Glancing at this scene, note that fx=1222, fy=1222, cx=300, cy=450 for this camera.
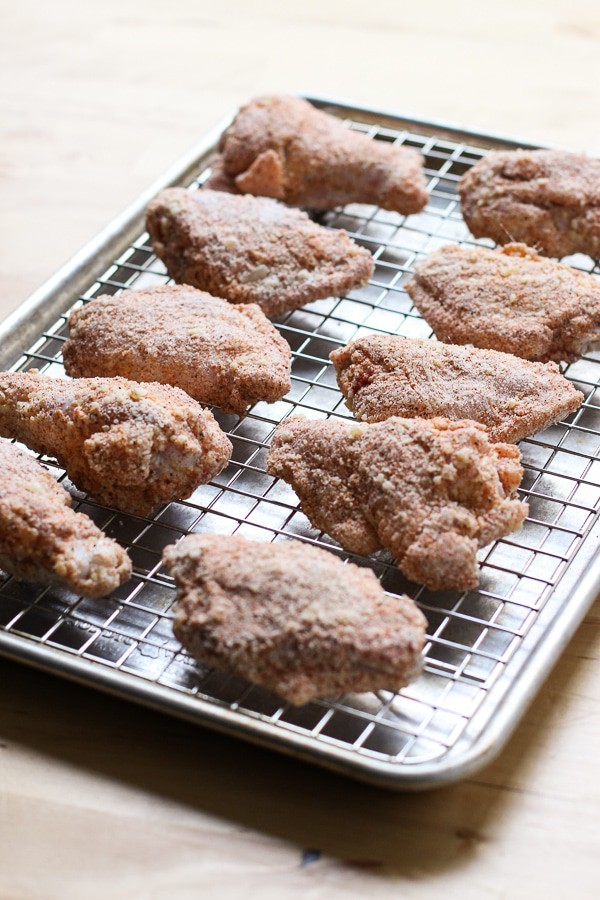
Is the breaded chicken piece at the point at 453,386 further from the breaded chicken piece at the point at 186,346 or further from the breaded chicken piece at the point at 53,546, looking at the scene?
the breaded chicken piece at the point at 53,546

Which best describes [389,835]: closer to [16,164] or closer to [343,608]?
[343,608]

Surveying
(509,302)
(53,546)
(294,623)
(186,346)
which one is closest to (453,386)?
(509,302)

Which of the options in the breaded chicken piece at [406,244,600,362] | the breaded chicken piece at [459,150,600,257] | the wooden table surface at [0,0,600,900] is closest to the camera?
the wooden table surface at [0,0,600,900]

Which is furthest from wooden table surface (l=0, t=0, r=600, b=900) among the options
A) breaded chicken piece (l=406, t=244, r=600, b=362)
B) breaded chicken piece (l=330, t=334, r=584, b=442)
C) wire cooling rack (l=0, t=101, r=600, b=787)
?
breaded chicken piece (l=406, t=244, r=600, b=362)

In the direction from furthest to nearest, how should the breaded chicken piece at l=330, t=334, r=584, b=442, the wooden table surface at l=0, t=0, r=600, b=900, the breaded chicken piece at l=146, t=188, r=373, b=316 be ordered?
the breaded chicken piece at l=146, t=188, r=373, b=316, the breaded chicken piece at l=330, t=334, r=584, b=442, the wooden table surface at l=0, t=0, r=600, b=900

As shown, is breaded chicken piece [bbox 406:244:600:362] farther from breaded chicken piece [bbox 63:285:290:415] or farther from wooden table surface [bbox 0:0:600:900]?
wooden table surface [bbox 0:0:600:900]

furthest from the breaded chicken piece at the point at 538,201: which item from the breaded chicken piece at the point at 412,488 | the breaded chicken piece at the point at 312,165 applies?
the breaded chicken piece at the point at 412,488
